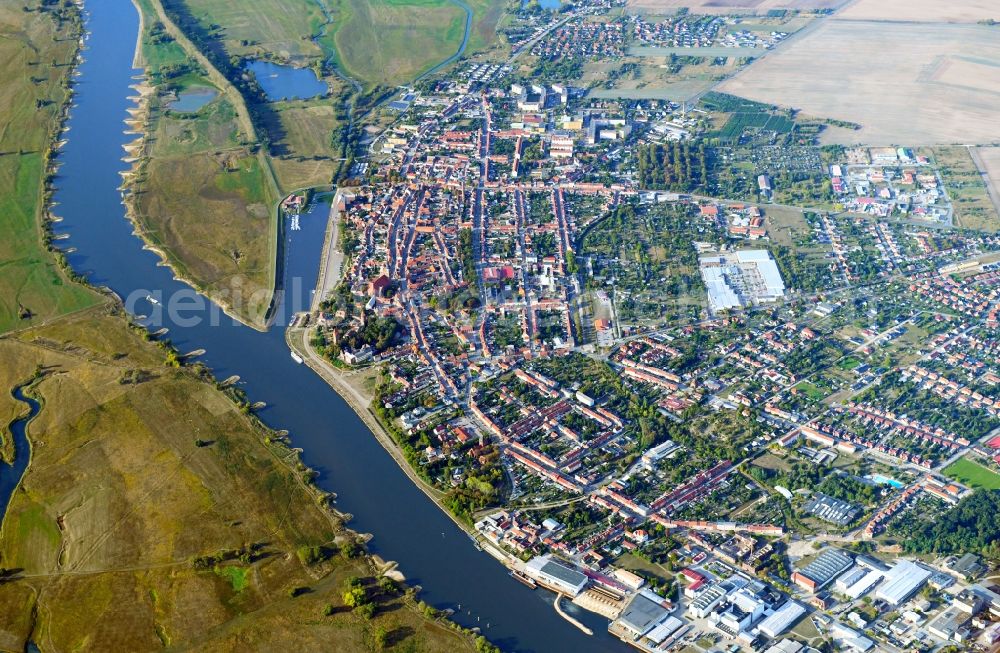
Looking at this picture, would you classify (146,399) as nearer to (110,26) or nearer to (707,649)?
(707,649)

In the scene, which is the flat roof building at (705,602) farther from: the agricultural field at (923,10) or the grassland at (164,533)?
the agricultural field at (923,10)

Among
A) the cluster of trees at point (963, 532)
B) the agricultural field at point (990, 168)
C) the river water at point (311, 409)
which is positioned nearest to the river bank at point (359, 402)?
the river water at point (311, 409)

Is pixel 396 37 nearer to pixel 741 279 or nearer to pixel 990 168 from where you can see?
pixel 741 279

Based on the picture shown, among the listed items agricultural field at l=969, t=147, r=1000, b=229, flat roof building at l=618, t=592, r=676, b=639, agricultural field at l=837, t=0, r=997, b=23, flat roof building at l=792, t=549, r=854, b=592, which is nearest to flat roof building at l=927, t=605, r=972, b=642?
flat roof building at l=792, t=549, r=854, b=592

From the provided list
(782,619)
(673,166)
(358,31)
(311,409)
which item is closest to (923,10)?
(673,166)

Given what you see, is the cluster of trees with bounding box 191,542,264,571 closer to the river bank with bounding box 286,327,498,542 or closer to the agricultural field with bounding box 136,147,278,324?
the river bank with bounding box 286,327,498,542

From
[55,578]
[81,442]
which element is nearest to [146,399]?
[81,442]
